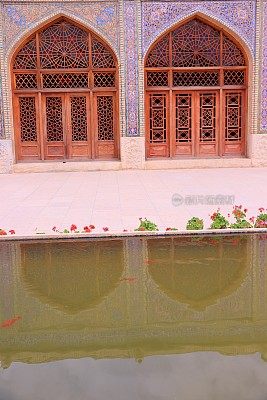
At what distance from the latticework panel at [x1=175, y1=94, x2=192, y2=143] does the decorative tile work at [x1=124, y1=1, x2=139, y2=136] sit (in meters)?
0.98

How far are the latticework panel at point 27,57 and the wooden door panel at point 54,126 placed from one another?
0.77 metres

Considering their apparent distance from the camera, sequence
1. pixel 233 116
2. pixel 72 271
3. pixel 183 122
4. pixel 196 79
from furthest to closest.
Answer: pixel 233 116
pixel 183 122
pixel 196 79
pixel 72 271

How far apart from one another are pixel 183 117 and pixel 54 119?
2.92m

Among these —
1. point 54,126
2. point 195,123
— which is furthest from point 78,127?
point 195,123

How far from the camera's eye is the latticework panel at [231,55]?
11.6 m

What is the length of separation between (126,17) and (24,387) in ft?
32.7

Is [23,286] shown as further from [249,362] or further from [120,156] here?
[120,156]

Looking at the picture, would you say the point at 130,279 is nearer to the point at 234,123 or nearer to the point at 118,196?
the point at 118,196

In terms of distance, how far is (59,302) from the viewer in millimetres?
3592

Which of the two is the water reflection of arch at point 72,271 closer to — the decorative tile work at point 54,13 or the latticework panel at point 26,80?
the latticework panel at point 26,80

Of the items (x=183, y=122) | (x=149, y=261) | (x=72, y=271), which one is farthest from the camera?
(x=183, y=122)

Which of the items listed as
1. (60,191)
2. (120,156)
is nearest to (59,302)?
(60,191)

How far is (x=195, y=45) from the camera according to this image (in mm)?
11461

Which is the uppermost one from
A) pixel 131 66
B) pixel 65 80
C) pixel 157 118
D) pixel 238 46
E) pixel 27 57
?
pixel 238 46
